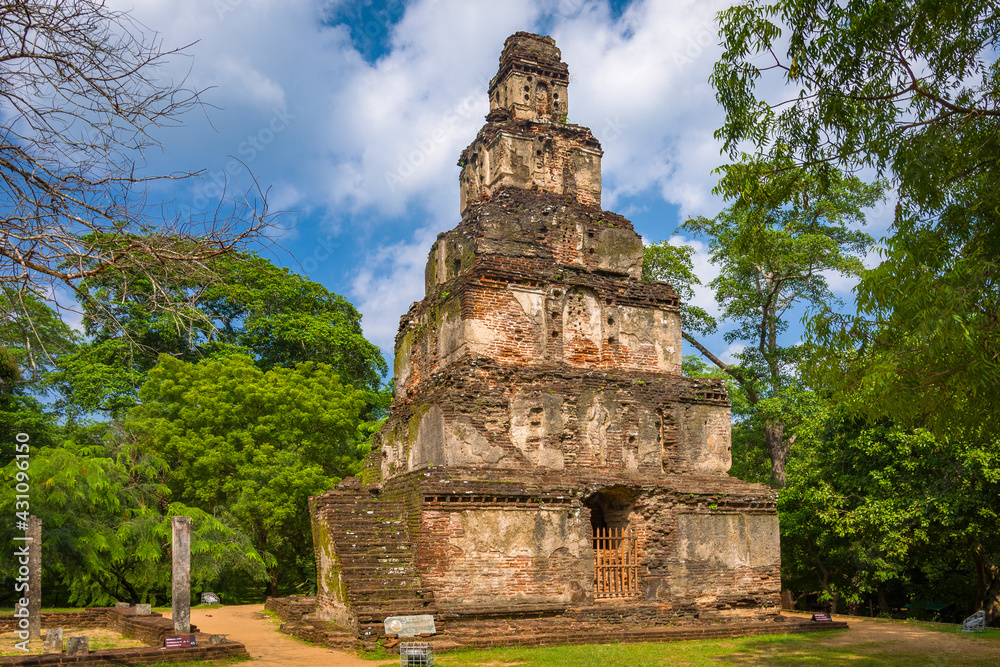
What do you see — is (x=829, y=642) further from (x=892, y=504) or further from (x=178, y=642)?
(x=178, y=642)

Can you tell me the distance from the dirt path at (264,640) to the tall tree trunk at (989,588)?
14.4 meters

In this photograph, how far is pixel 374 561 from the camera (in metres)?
14.1

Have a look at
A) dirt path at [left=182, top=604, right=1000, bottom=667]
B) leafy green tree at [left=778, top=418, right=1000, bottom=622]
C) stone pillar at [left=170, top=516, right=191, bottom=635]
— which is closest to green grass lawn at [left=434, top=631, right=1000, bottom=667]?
dirt path at [left=182, top=604, right=1000, bottom=667]

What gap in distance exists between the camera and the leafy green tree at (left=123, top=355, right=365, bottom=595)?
23.4 metres

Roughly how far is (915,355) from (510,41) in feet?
45.6

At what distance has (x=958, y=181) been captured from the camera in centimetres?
905

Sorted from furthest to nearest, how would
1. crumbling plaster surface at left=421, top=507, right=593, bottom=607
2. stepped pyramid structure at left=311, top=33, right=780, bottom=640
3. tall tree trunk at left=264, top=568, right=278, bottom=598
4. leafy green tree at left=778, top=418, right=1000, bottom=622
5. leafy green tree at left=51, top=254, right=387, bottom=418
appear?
leafy green tree at left=51, top=254, right=387, bottom=418 < tall tree trunk at left=264, top=568, right=278, bottom=598 < leafy green tree at left=778, top=418, right=1000, bottom=622 < stepped pyramid structure at left=311, top=33, right=780, bottom=640 < crumbling plaster surface at left=421, top=507, right=593, bottom=607

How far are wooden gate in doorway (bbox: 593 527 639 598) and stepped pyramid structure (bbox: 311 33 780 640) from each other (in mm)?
40

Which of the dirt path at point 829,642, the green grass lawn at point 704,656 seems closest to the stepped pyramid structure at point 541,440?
the dirt path at point 829,642

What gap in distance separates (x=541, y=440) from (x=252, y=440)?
11209 millimetres

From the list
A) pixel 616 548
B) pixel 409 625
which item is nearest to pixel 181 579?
pixel 409 625

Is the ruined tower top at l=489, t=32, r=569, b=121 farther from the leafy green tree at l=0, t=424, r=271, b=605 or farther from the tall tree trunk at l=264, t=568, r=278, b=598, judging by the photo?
the tall tree trunk at l=264, t=568, r=278, b=598

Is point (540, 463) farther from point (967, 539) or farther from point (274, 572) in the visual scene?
point (274, 572)

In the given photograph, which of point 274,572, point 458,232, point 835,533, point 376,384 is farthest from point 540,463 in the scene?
point 376,384
